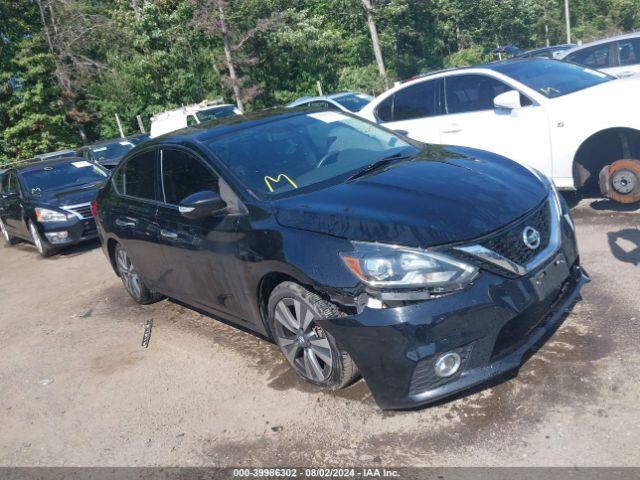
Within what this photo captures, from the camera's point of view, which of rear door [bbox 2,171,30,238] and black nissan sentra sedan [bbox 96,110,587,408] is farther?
rear door [bbox 2,171,30,238]

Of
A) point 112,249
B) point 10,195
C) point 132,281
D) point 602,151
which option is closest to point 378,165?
point 132,281

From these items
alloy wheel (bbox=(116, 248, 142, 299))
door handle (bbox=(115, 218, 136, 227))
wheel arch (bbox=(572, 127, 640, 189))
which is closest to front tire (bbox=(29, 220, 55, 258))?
alloy wheel (bbox=(116, 248, 142, 299))

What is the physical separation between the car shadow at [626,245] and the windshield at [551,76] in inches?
66.0

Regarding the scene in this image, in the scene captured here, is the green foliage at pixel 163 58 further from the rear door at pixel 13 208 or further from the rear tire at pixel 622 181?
the rear tire at pixel 622 181

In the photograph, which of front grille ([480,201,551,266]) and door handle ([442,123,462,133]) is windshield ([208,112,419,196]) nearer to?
front grille ([480,201,551,266])

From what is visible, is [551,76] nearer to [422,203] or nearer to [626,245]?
[626,245]

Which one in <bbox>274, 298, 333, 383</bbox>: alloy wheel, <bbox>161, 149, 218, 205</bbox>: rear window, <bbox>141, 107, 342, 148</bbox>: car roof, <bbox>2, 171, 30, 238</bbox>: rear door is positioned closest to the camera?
<bbox>274, 298, 333, 383</bbox>: alloy wheel

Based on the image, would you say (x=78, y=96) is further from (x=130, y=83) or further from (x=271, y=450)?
(x=271, y=450)

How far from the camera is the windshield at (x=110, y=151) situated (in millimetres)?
17000

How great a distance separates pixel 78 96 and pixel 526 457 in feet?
111

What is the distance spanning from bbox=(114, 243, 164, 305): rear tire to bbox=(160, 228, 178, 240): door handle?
1304 mm

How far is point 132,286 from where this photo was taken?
6.65m

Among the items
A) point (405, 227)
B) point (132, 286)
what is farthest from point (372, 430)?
point (132, 286)

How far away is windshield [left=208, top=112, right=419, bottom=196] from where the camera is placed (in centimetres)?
439
